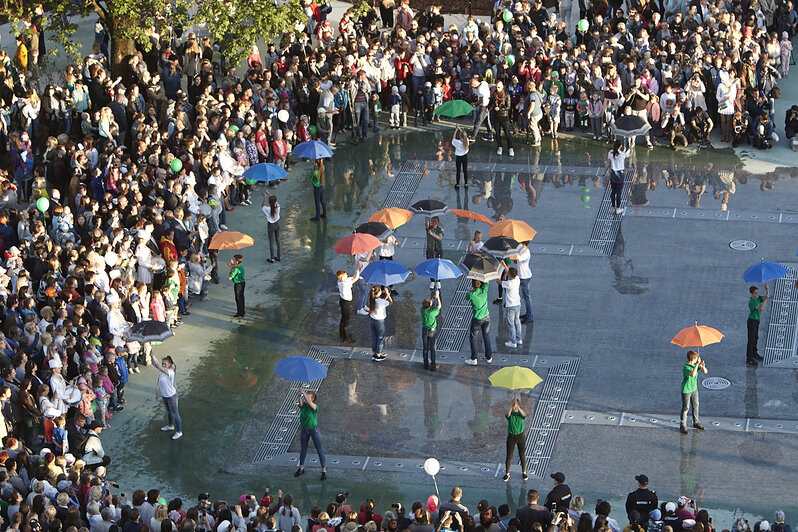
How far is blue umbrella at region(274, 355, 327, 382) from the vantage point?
73.6ft

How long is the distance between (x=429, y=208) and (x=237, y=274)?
428 cm

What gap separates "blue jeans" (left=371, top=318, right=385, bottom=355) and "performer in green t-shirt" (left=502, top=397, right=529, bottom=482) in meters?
4.19

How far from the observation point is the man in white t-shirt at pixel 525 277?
26.3m

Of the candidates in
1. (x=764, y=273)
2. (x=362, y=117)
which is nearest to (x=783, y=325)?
(x=764, y=273)

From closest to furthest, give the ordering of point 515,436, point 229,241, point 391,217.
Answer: point 515,436
point 229,241
point 391,217

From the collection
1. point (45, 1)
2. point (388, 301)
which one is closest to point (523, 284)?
point (388, 301)

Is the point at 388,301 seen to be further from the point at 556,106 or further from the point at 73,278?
the point at 556,106

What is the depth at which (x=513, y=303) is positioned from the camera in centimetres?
2545

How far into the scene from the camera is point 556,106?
115 ft

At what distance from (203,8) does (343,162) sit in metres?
4.95

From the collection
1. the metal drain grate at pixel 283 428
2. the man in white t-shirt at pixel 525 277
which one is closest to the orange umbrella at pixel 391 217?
the man in white t-shirt at pixel 525 277

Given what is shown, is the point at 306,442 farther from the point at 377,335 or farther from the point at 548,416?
the point at 548,416

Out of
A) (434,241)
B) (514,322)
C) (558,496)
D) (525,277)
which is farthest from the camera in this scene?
(434,241)

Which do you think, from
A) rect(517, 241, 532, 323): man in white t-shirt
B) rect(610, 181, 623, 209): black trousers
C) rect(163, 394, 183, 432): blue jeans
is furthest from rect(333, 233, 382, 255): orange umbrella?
rect(610, 181, 623, 209): black trousers
